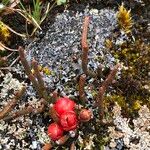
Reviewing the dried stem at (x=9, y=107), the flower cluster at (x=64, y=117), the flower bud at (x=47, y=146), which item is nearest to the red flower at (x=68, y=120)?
the flower cluster at (x=64, y=117)

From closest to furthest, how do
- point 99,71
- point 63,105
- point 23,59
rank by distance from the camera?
point 23,59 < point 63,105 < point 99,71

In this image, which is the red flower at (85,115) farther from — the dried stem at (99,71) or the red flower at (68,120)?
the dried stem at (99,71)

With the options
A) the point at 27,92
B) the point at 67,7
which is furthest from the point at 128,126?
the point at 67,7

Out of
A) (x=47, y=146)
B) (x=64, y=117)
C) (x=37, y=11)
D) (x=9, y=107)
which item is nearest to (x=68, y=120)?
(x=64, y=117)

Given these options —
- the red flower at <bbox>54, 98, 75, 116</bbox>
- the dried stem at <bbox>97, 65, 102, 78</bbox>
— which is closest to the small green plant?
the dried stem at <bbox>97, 65, 102, 78</bbox>

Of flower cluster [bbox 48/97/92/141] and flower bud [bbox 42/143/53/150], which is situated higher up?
flower cluster [bbox 48/97/92/141]

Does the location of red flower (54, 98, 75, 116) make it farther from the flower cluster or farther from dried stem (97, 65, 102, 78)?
dried stem (97, 65, 102, 78)

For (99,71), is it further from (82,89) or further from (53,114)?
(53,114)
